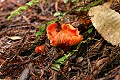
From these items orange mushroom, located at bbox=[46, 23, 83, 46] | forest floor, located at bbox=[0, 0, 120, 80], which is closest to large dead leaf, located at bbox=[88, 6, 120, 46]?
forest floor, located at bbox=[0, 0, 120, 80]

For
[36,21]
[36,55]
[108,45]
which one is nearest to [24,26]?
[36,21]

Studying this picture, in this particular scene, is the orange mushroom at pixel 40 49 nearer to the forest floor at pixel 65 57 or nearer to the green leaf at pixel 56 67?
the forest floor at pixel 65 57

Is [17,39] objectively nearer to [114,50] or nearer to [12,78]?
[12,78]

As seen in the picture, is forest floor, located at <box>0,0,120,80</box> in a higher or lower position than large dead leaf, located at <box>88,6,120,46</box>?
lower

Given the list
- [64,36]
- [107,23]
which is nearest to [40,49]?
[64,36]

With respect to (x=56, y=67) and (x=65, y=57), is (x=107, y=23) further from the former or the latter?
(x=56, y=67)

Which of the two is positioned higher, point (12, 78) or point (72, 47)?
point (72, 47)

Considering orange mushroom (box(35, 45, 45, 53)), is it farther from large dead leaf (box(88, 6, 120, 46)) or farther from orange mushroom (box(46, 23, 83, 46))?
large dead leaf (box(88, 6, 120, 46))
